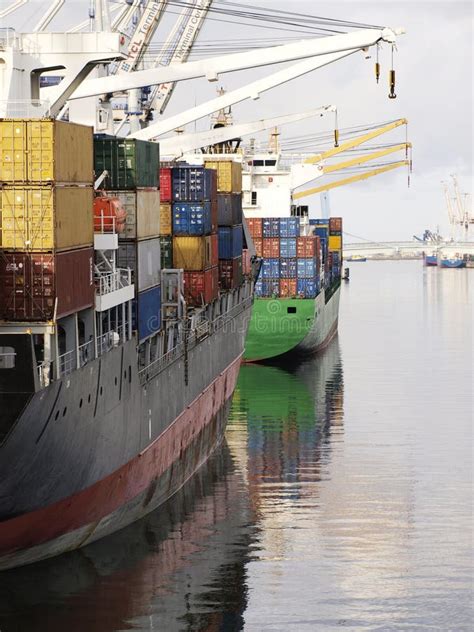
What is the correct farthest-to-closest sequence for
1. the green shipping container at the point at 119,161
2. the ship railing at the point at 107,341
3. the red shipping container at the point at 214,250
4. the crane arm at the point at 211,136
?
1. the crane arm at the point at 211,136
2. the red shipping container at the point at 214,250
3. the green shipping container at the point at 119,161
4. the ship railing at the point at 107,341

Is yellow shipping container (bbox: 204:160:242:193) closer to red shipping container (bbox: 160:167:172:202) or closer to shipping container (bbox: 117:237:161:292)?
red shipping container (bbox: 160:167:172:202)

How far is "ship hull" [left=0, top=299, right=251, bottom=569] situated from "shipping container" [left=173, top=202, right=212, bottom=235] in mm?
5401

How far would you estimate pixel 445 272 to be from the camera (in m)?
184

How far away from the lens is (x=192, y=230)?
41406 millimetres

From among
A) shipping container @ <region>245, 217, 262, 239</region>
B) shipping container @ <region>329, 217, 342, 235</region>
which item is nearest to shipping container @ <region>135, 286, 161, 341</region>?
shipping container @ <region>245, 217, 262, 239</region>

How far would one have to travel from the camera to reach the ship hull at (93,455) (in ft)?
82.6

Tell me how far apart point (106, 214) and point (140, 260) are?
2.80 m

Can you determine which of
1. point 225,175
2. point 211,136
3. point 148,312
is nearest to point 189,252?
point 148,312

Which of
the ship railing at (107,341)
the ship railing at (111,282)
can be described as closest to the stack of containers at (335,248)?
the ship railing at (111,282)

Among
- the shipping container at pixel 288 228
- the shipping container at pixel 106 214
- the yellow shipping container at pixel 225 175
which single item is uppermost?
the yellow shipping container at pixel 225 175

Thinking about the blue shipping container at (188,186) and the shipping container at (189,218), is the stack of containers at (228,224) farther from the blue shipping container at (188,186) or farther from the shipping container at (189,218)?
the shipping container at (189,218)

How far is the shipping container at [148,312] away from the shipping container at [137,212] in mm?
1495

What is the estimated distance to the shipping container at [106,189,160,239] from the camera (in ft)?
110

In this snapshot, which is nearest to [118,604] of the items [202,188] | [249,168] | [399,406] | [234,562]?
[234,562]
